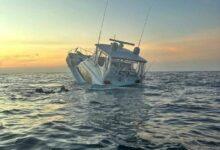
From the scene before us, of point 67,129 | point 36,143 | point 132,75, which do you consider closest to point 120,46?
point 132,75

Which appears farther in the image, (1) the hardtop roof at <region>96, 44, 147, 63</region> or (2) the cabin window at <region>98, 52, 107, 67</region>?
(2) the cabin window at <region>98, 52, 107, 67</region>

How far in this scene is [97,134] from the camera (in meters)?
16.1

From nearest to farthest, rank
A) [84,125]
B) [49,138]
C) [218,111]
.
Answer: [49,138], [84,125], [218,111]

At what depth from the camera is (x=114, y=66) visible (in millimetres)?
51500

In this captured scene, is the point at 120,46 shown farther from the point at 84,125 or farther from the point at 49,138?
the point at 49,138

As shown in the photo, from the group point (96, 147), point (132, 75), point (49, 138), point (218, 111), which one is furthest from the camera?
point (132, 75)

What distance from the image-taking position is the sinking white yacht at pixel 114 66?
50.0 meters

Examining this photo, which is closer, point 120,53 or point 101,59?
point 120,53

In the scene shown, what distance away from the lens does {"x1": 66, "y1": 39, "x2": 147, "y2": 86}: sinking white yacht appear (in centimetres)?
5000

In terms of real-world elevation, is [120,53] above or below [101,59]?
above

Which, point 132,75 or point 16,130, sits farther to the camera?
point 132,75

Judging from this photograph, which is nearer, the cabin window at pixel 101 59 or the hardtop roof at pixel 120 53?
the hardtop roof at pixel 120 53

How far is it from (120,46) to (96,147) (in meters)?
43.9

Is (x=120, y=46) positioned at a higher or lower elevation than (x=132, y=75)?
higher
